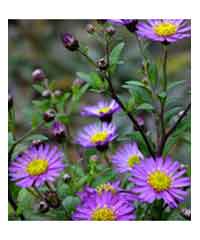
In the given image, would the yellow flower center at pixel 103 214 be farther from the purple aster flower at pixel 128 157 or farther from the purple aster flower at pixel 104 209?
the purple aster flower at pixel 128 157

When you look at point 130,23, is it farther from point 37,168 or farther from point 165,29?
point 37,168

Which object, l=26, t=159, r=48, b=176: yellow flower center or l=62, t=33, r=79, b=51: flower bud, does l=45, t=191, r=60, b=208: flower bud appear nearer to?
l=26, t=159, r=48, b=176: yellow flower center

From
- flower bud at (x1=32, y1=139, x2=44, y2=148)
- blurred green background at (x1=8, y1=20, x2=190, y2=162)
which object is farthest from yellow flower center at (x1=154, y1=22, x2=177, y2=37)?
blurred green background at (x1=8, y1=20, x2=190, y2=162)

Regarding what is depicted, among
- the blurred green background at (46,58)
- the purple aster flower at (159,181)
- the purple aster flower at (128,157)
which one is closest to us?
the purple aster flower at (159,181)

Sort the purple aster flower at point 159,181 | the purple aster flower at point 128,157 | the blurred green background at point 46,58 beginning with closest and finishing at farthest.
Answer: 1. the purple aster flower at point 159,181
2. the purple aster flower at point 128,157
3. the blurred green background at point 46,58

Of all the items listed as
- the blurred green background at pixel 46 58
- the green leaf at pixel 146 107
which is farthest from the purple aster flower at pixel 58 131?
the blurred green background at pixel 46 58
